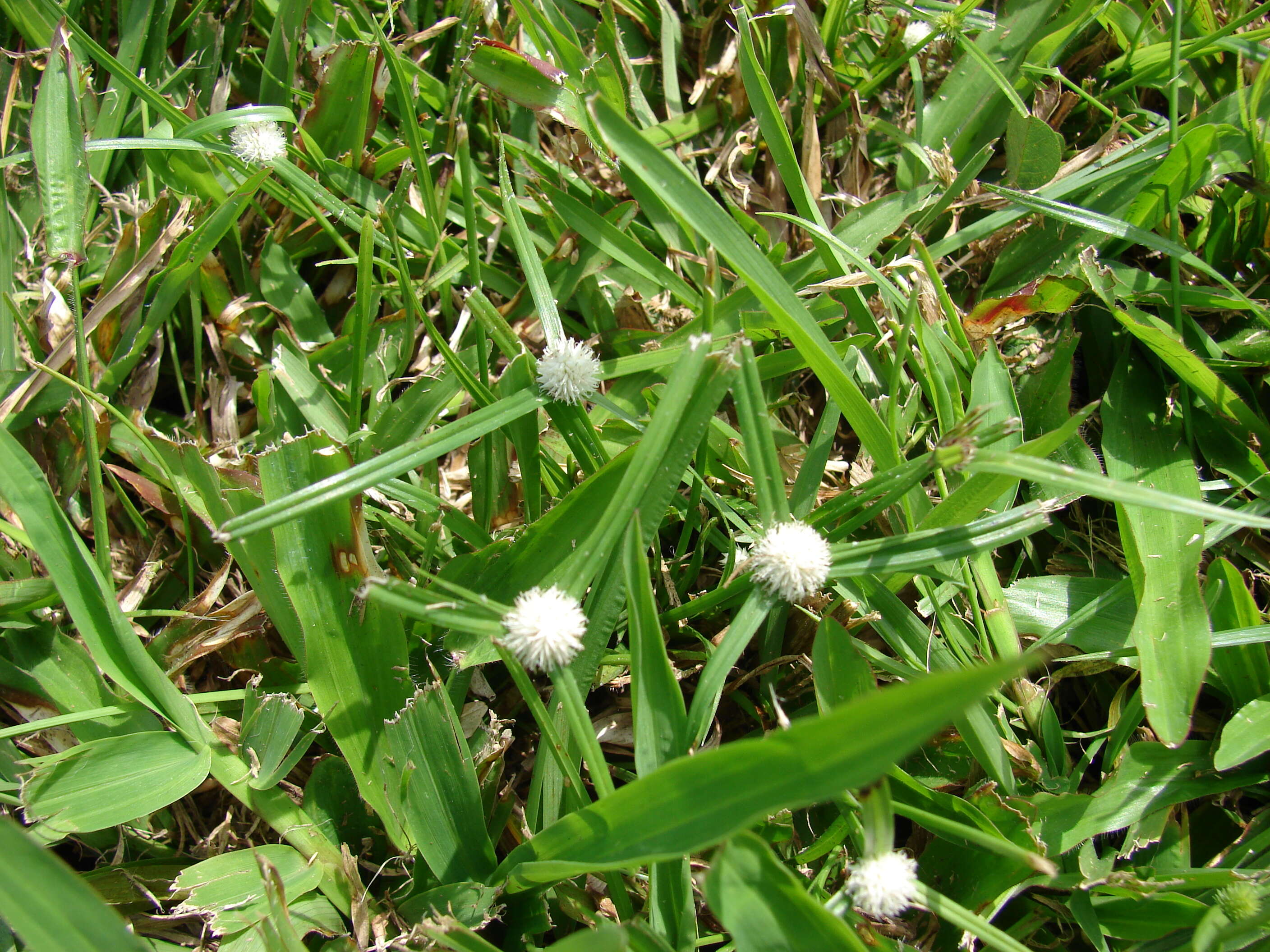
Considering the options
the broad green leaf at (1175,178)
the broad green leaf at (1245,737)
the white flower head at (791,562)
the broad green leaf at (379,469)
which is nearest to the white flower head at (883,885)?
the white flower head at (791,562)

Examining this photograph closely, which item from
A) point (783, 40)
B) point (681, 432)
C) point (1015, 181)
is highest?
point (783, 40)

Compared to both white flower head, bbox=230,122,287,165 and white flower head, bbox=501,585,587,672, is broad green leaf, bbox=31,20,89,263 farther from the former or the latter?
white flower head, bbox=501,585,587,672

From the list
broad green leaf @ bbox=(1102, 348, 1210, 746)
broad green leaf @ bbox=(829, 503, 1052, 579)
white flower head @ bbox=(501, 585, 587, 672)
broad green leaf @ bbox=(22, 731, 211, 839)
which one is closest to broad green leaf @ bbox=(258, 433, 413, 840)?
broad green leaf @ bbox=(22, 731, 211, 839)

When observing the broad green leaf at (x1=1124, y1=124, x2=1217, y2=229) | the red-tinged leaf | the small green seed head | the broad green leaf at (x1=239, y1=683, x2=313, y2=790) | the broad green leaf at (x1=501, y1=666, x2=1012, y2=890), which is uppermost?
the broad green leaf at (x1=1124, y1=124, x2=1217, y2=229)

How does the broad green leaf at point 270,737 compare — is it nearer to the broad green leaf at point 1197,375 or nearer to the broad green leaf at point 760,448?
the broad green leaf at point 760,448

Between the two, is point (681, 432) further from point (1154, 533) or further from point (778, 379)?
point (1154, 533)

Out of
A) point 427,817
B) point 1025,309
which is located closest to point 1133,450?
point 1025,309

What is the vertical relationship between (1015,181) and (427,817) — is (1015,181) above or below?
above

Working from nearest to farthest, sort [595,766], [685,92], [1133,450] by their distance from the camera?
1. [595,766]
2. [1133,450]
3. [685,92]

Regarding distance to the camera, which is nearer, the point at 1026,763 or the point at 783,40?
the point at 1026,763
